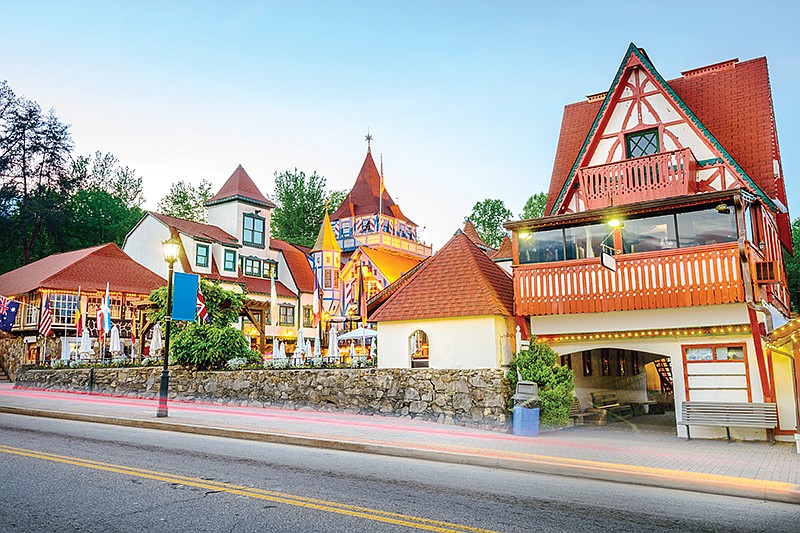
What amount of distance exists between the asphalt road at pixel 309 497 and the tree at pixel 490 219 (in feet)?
172

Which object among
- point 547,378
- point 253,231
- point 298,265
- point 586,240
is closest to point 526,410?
point 547,378

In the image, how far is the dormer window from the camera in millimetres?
18719

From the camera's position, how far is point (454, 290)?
17656 mm

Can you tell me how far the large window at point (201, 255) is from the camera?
40000 mm

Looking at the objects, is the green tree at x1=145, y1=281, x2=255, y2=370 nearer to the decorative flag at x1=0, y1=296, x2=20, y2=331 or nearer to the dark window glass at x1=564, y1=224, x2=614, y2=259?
the dark window glass at x1=564, y1=224, x2=614, y2=259

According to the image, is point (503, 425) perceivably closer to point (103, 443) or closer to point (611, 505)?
point (611, 505)

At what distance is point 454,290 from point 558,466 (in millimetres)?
7739

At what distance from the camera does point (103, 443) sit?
11.5 metres

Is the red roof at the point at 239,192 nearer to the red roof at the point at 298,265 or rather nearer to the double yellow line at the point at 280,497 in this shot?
the red roof at the point at 298,265

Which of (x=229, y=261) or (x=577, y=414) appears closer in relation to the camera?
(x=577, y=414)

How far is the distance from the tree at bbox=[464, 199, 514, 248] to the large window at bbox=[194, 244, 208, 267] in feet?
98.0

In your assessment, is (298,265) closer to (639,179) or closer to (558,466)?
(639,179)

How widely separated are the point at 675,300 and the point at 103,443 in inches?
501

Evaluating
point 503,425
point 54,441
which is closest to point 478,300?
point 503,425
